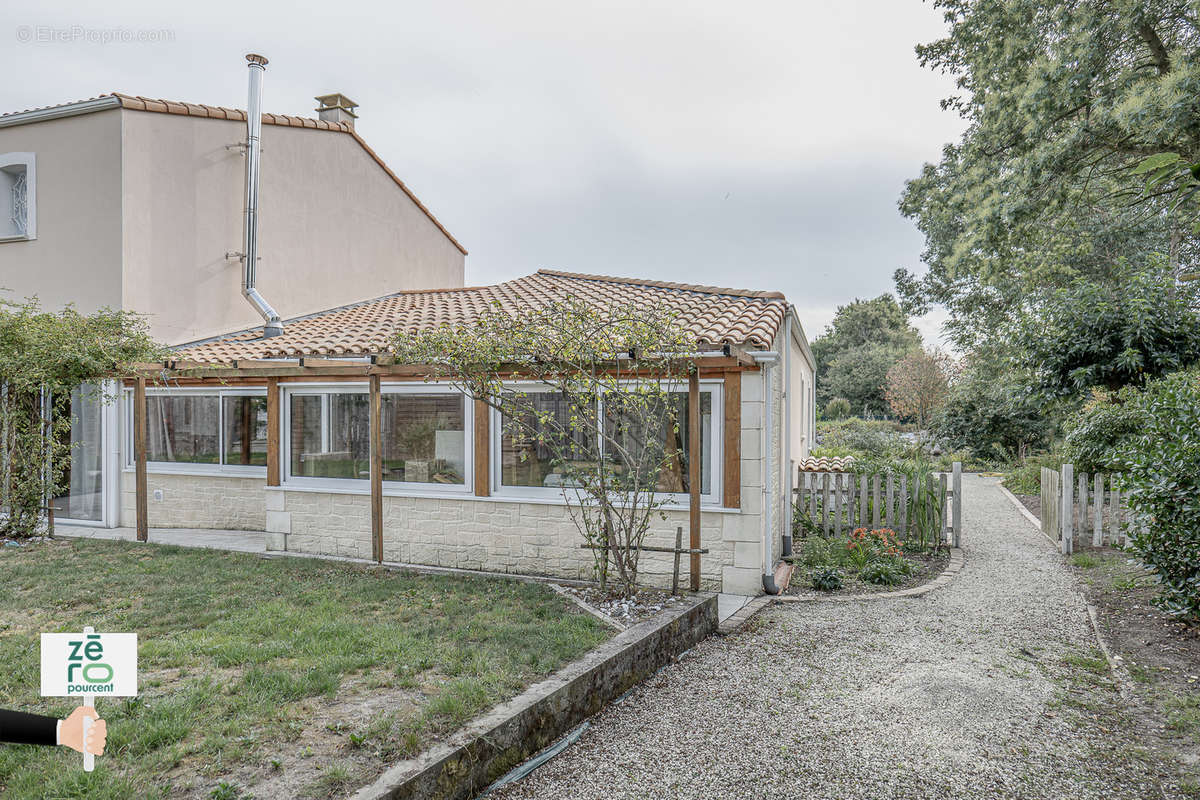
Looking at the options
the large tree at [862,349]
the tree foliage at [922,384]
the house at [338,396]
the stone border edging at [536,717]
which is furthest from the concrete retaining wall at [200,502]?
the large tree at [862,349]

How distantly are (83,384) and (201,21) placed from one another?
6.88 meters

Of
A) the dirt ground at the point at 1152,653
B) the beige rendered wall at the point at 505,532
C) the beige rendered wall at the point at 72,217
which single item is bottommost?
the dirt ground at the point at 1152,653

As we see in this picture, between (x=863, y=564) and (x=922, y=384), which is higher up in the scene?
(x=922, y=384)

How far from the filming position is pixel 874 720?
453 centimetres

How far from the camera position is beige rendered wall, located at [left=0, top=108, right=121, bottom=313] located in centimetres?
1133

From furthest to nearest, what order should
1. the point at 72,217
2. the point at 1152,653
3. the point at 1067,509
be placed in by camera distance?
1. the point at 72,217
2. the point at 1067,509
3. the point at 1152,653

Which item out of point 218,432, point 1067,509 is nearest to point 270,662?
point 218,432

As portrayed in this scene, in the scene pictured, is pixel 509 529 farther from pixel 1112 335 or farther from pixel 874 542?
pixel 1112 335

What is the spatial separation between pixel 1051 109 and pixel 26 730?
1555cm

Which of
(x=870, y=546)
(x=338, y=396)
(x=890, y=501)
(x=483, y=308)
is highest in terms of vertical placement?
(x=483, y=308)

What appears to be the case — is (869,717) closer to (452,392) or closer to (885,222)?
(452,392)

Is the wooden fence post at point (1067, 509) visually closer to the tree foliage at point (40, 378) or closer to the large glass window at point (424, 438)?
the large glass window at point (424, 438)

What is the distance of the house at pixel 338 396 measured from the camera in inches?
295

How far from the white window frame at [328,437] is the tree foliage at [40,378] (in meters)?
2.87
